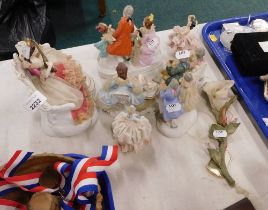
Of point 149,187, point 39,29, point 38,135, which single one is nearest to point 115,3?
point 39,29

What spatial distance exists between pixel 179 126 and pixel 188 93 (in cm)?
13

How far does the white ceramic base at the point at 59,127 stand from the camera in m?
1.07

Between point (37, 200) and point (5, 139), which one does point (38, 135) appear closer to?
point (5, 139)

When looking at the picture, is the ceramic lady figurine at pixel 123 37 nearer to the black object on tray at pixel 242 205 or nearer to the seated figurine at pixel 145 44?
the seated figurine at pixel 145 44

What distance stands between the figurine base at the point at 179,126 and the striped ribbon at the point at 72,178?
0.27m

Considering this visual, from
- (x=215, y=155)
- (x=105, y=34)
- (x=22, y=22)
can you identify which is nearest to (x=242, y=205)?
(x=215, y=155)

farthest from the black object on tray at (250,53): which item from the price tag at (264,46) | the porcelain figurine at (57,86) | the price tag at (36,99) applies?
the price tag at (36,99)

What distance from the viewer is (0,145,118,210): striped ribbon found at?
A: 861 mm

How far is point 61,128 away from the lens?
3.53 feet

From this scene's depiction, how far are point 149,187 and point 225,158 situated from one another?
0.27 m

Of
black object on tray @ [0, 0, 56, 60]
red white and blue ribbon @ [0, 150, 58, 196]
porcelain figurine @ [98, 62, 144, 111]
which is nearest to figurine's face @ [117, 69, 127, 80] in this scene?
porcelain figurine @ [98, 62, 144, 111]

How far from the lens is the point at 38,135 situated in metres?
1.12

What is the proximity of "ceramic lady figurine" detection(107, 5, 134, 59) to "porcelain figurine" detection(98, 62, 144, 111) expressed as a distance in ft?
0.49

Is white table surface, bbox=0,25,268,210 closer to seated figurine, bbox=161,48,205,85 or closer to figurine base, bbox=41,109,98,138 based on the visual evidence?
figurine base, bbox=41,109,98,138
